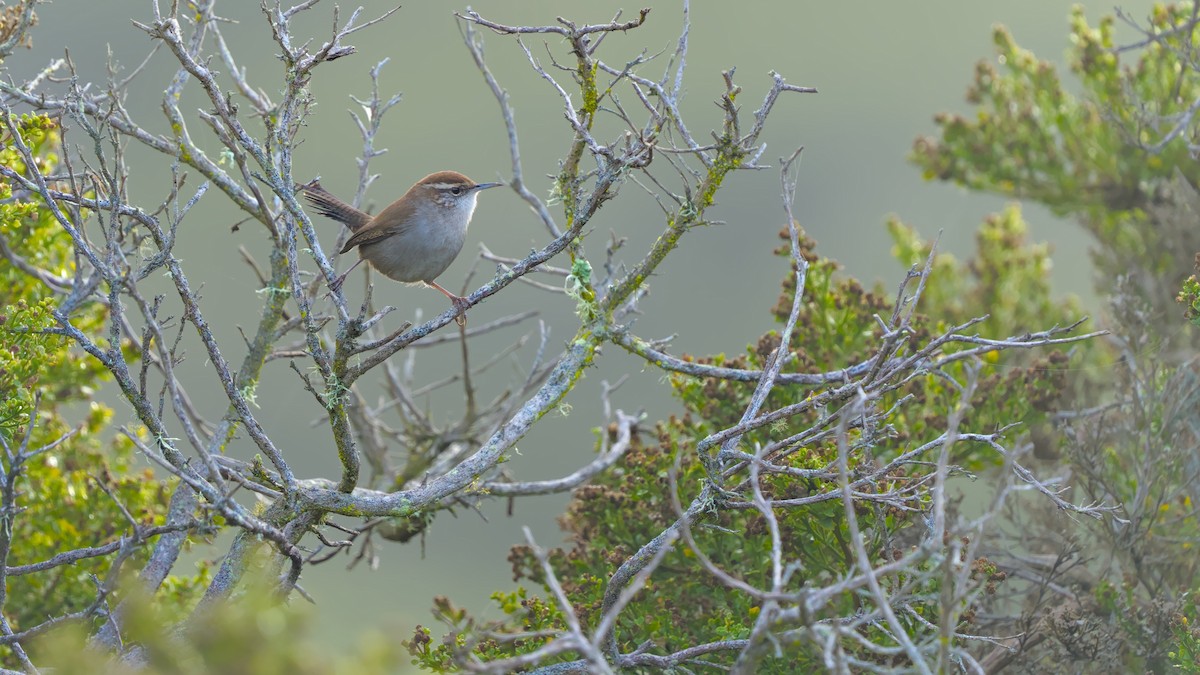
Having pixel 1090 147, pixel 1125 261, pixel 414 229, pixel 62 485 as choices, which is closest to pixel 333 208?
pixel 414 229

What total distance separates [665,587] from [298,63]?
3.35m

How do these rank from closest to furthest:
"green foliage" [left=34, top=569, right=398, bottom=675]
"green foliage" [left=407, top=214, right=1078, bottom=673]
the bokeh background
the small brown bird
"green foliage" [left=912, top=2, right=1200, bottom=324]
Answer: "green foliage" [left=34, top=569, right=398, bottom=675], "green foliage" [left=407, top=214, right=1078, bottom=673], the small brown bird, "green foliage" [left=912, top=2, right=1200, bottom=324], the bokeh background

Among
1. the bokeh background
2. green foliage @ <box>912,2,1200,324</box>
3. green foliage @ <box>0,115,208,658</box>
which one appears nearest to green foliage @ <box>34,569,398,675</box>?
green foliage @ <box>0,115,208,658</box>

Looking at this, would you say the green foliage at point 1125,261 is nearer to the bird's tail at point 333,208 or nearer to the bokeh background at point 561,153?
the bird's tail at point 333,208

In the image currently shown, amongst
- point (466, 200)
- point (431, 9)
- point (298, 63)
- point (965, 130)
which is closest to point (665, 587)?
point (466, 200)

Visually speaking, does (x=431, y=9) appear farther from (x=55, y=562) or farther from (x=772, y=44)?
(x=55, y=562)

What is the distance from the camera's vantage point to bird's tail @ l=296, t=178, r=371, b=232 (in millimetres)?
6875

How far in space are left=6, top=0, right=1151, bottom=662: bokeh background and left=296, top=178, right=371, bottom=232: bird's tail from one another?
2581 cm

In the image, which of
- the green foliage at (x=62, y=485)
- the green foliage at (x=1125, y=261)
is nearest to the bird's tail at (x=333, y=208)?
the green foliage at (x=62, y=485)

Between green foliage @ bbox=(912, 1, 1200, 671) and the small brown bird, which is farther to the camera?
the small brown bird

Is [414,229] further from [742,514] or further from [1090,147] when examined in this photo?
[1090,147]

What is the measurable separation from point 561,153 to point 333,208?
42.9 m

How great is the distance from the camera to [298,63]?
15.1 feet

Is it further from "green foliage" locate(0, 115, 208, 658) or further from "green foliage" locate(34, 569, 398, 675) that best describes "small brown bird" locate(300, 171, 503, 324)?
"green foliage" locate(34, 569, 398, 675)
